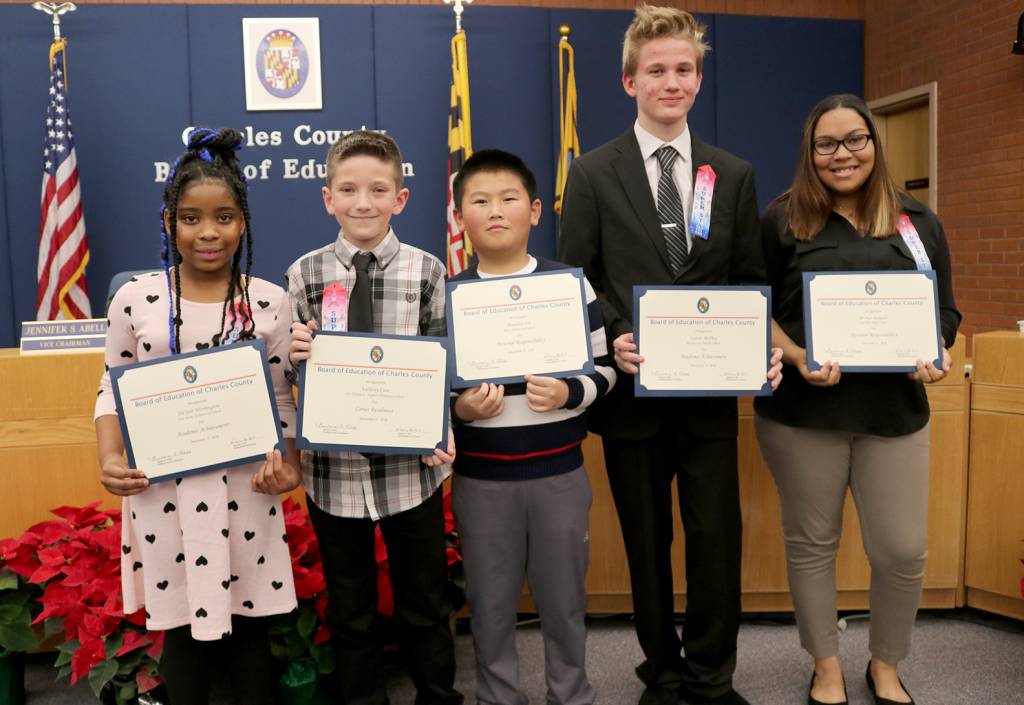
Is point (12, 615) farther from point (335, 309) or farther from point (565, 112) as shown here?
point (565, 112)

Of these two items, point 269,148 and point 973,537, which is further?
point 269,148

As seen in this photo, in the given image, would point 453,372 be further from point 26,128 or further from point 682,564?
point 26,128

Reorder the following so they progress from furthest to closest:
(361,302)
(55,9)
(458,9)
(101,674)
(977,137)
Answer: (458,9), (977,137), (55,9), (101,674), (361,302)

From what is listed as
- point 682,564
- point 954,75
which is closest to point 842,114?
point 682,564

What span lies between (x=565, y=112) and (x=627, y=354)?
3.90 m

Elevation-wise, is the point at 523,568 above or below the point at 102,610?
above

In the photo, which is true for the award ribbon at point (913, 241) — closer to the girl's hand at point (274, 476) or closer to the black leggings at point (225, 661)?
the girl's hand at point (274, 476)

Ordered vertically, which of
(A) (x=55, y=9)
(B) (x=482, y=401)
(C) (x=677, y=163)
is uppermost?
(A) (x=55, y=9)

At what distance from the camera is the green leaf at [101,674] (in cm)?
196

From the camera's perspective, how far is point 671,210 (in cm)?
192

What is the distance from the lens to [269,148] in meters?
5.30

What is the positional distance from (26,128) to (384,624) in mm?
4533

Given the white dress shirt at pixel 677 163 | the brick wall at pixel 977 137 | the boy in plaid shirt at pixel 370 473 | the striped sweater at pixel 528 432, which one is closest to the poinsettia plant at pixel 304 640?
the boy in plaid shirt at pixel 370 473

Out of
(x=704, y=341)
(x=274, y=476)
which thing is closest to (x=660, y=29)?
(x=704, y=341)
